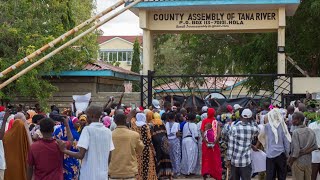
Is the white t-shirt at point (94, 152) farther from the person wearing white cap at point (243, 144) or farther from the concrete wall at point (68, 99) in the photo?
the concrete wall at point (68, 99)

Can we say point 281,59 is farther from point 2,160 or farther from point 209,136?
point 2,160

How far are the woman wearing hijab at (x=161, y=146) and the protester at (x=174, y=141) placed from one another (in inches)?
50.5

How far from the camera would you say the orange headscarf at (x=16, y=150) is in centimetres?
1110

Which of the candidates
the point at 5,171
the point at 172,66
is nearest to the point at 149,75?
the point at 5,171

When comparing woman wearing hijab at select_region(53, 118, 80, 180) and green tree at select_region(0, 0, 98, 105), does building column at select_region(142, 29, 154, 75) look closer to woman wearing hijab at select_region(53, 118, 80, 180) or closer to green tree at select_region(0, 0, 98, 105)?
green tree at select_region(0, 0, 98, 105)

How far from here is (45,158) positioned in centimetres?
916

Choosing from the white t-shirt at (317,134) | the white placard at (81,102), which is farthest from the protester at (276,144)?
the white placard at (81,102)

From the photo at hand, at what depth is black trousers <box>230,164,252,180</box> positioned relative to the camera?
13359mm

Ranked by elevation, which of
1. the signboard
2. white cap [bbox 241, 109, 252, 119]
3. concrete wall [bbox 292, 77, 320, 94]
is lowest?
white cap [bbox 241, 109, 252, 119]

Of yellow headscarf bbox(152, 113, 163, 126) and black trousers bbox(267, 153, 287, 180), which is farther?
yellow headscarf bbox(152, 113, 163, 126)

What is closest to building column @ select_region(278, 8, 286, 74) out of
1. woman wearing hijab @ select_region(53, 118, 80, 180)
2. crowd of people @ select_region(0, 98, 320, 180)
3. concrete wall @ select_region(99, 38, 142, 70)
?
crowd of people @ select_region(0, 98, 320, 180)

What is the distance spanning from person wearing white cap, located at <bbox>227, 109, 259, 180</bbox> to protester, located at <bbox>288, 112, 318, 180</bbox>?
3.44ft

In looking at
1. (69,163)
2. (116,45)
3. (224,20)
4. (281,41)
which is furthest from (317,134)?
(116,45)

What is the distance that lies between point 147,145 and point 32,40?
1327 cm
